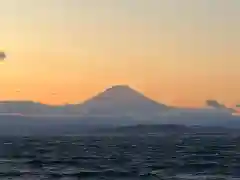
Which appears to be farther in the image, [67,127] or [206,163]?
[67,127]

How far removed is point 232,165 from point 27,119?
98.3m

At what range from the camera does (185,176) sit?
177ft

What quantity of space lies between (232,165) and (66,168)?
12965mm

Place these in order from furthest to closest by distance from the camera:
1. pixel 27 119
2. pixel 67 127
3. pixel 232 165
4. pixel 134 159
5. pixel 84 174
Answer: pixel 67 127
pixel 27 119
pixel 134 159
pixel 232 165
pixel 84 174

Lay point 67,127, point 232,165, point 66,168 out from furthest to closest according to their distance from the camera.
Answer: point 67,127 → point 232,165 → point 66,168

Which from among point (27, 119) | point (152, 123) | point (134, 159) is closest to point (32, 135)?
point (27, 119)

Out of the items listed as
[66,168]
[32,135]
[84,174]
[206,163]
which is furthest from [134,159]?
[32,135]

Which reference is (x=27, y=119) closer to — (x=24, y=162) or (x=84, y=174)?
(x=24, y=162)

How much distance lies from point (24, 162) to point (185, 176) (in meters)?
19.0

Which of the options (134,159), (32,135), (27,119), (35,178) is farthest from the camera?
(32,135)

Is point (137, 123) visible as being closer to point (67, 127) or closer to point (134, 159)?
point (67, 127)

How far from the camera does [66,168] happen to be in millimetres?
60938

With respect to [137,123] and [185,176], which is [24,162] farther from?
[137,123]

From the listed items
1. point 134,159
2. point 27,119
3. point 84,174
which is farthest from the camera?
point 27,119
